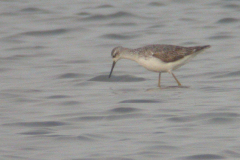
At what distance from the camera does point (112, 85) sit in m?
14.6

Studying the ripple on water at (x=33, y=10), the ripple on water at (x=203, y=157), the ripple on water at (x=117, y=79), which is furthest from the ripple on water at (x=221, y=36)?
the ripple on water at (x=203, y=157)

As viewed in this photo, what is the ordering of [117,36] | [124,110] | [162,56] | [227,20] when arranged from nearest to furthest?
[124,110]
[162,56]
[117,36]
[227,20]

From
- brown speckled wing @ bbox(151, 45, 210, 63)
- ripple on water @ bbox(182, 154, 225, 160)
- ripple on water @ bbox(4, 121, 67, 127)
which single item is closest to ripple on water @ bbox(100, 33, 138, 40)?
brown speckled wing @ bbox(151, 45, 210, 63)

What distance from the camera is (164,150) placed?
913 cm

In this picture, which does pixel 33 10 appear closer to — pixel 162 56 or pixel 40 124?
pixel 162 56

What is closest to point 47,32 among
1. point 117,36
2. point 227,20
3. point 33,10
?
point 117,36

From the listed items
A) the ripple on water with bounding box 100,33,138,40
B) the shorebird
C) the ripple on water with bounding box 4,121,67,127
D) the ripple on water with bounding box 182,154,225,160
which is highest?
the shorebird

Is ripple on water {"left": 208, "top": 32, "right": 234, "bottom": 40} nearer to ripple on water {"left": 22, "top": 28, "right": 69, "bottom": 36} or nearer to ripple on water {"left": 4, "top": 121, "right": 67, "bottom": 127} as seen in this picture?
ripple on water {"left": 22, "top": 28, "right": 69, "bottom": 36}

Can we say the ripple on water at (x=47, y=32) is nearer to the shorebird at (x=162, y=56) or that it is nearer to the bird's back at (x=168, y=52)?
the shorebird at (x=162, y=56)

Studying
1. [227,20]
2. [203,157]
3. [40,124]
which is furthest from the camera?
[227,20]

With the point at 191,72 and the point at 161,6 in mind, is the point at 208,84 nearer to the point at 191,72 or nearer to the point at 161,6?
the point at 191,72

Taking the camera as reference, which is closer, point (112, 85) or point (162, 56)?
point (162, 56)

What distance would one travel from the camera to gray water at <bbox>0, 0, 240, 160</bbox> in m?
9.43

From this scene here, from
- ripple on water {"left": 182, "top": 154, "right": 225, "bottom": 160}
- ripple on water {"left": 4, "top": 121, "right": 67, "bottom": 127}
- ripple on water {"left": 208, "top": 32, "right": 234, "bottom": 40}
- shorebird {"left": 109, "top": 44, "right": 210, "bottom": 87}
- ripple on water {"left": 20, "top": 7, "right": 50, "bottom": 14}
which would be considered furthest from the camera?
ripple on water {"left": 20, "top": 7, "right": 50, "bottom": 14}
